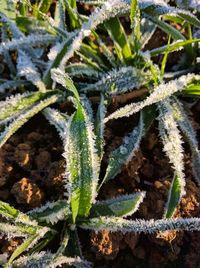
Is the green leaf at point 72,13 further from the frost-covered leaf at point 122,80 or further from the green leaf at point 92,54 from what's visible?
the frost-covered leaf at point 122,80

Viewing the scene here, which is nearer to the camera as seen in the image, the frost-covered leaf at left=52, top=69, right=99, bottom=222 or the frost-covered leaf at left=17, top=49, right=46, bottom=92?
Answer: the frost-covered leaf at left=52, top=69, right=99, bottom=222

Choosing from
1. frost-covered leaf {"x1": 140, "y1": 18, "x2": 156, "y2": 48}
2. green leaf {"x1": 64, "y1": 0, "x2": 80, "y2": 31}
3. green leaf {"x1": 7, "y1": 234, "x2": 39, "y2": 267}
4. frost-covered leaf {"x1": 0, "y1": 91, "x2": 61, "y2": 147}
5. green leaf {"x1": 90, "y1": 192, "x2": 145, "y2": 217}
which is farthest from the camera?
frost-covered leaf {"x1": 140, "y1": 18, "x2": 156, "y2": 48}

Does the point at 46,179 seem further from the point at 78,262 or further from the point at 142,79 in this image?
the point at 142,79

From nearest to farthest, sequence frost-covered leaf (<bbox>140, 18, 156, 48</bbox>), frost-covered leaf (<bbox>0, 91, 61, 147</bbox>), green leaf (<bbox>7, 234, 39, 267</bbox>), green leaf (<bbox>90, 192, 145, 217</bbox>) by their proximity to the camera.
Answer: green leaf (<bbox>7, 234, 39, 267</bbox>) < green leaf (<bbox>90, 192, 145, 217</bbox>) < frost-covered leaf (<bbox>0, 91, 61, 147</bbox>) < frost-covered leaf (<bbox>140, 18, 156, 48</bbox>)

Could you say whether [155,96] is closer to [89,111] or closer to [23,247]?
[89,111]

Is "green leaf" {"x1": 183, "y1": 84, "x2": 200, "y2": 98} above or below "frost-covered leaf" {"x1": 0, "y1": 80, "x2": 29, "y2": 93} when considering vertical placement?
below

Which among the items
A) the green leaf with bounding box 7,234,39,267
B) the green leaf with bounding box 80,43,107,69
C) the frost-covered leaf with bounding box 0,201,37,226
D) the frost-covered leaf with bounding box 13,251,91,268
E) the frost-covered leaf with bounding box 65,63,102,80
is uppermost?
the green leaf with bounding box 80,43,107,69

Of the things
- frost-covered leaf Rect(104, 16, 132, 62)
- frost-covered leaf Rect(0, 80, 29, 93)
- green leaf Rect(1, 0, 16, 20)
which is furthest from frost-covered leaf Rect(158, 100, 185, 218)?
green leaf Rect(1, 0, 16, 20)

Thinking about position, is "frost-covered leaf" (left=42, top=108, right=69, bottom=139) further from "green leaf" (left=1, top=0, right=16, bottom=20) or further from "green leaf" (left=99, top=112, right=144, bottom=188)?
"green leaf" (left=1, top=0, right=16, bottom=20)
